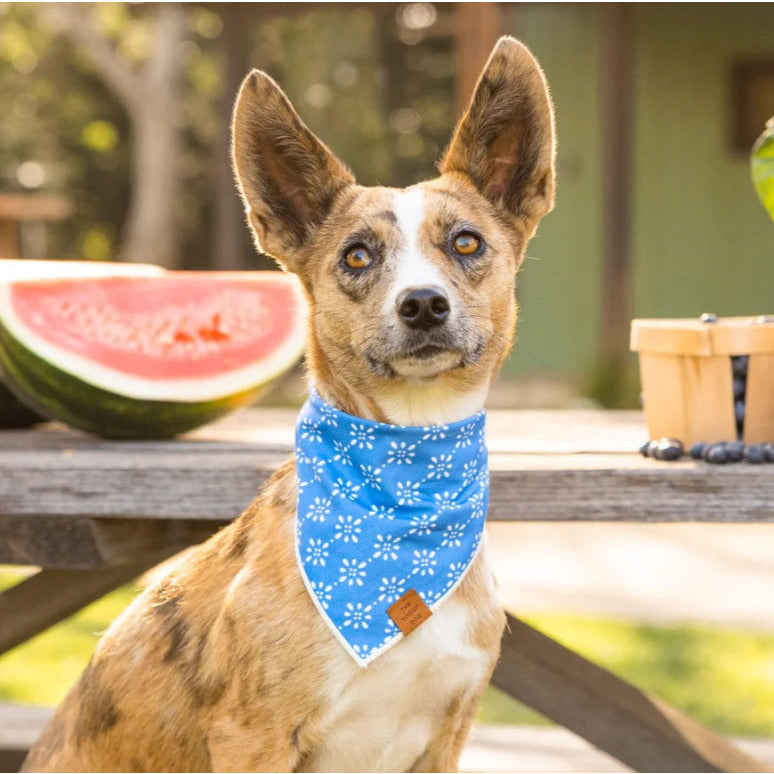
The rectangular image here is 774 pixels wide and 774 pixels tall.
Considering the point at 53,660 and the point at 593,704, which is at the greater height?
the point at 593,704

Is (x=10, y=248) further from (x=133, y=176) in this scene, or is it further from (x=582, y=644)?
(x=133, y=176)

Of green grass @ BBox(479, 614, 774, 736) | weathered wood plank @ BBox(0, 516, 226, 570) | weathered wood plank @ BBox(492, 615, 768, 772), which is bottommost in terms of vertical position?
green grass @ BBox(479, 614, 774, 736)

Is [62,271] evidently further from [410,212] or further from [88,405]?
[410,212]

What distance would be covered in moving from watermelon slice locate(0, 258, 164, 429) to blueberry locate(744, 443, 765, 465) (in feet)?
6.72

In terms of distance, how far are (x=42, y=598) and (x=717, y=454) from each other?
5.97 ft

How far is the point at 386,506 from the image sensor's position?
2463 mm

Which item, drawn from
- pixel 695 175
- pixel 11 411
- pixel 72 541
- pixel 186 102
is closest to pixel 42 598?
pixel 72 541

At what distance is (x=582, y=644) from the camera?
18.0 feet

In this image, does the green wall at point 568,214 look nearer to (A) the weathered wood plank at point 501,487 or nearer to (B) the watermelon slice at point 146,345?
(B) the watermelon slice at point 146,345

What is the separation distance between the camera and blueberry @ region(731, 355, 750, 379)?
2.71 meters

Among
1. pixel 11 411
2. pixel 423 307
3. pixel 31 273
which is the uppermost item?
pixel 423 307

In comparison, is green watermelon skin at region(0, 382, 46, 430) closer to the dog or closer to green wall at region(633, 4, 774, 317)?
the dog

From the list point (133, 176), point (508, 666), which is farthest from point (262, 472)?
point (133, 176)

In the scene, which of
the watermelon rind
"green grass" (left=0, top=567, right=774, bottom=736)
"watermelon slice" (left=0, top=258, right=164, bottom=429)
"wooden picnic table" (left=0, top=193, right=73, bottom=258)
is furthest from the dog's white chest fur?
"wooden picnic table" (left=0, top=193, right=73, bottom=258)
